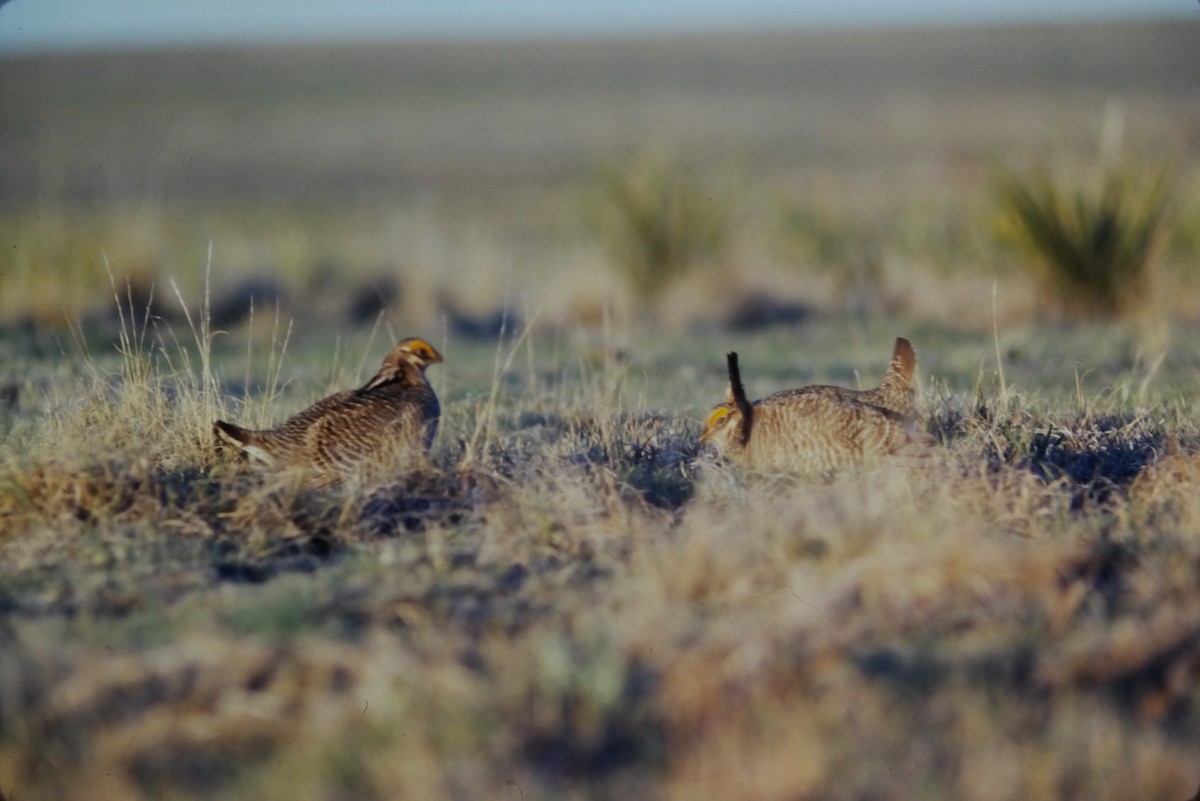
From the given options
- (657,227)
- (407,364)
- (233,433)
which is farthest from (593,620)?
(657,227)

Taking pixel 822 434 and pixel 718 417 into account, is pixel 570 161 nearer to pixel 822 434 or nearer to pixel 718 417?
pixel 718 417

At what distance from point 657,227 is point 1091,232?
3.75 metres

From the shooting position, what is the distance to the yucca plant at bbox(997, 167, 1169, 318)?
10.8 meters

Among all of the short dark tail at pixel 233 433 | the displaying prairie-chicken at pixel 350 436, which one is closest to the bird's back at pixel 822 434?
the displaying prairie-chicken at pixel 350 436

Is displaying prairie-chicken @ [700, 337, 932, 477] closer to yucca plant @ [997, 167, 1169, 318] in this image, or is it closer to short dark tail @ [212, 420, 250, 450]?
short dark tail @ [212, 420, 250, 450]

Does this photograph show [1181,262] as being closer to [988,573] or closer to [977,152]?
[988,573]

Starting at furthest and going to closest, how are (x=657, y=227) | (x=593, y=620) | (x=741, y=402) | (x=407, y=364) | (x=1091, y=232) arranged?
(x=657, y=227)
(x=1091, y=232)
(x=407, y=364)
(x=741, y=402)
(x=593, y=620)

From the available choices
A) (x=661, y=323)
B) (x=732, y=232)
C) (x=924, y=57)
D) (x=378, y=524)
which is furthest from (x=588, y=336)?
(x=924, y=57)

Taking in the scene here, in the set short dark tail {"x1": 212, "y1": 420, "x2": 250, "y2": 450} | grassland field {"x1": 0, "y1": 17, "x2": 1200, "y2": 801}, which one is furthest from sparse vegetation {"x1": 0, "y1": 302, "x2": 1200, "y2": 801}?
short dark tail {"x1": 212, "y1": 420, "x2": 250, "y2": 450}

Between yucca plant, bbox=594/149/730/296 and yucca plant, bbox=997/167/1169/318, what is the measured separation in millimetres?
2676

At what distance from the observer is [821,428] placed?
545cm

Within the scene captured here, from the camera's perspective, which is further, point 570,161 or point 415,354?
point 570,161

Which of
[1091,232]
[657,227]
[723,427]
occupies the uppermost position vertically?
[657,227]

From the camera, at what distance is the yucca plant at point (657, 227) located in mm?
12641
